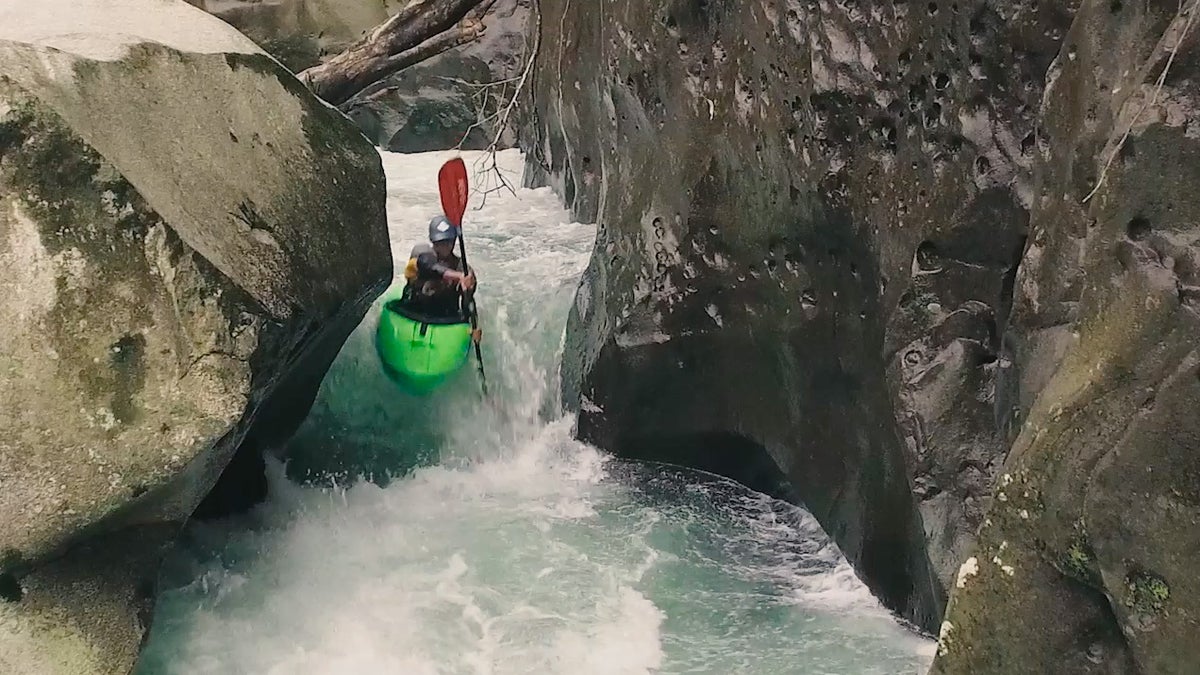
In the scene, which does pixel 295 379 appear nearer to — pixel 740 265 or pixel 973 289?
pixel 740 265

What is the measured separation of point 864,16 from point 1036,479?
2332 millimetres

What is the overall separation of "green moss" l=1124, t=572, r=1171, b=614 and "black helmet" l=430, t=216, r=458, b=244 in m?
4.44

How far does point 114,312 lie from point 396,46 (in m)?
3.43

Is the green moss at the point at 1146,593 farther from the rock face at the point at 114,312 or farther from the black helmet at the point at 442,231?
the black helmet at the point at 442,231

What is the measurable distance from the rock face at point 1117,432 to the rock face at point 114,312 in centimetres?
267

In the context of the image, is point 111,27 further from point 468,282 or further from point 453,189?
point 468,282

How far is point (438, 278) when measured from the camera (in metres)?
6.33

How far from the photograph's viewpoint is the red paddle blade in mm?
6289

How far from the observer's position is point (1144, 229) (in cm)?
279

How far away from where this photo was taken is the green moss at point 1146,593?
2.55m

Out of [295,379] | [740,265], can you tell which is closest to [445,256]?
[295,379]

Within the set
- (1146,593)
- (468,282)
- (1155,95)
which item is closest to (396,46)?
(468,282)

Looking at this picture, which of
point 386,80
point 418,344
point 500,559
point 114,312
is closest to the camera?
point 114,312

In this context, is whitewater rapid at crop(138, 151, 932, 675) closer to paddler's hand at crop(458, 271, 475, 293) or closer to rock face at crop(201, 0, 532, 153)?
paddler's hand at crop(458, 271, 475, 293)
